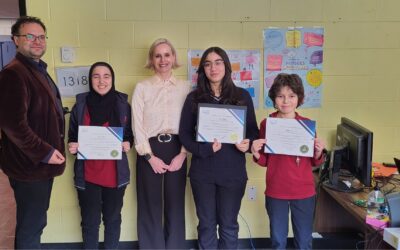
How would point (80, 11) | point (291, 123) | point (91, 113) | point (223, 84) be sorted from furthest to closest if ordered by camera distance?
point (80, 11), point (91, 113), point (223, 84), point (291, 123)

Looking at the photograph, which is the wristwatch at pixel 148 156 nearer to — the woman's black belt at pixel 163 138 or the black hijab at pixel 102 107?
the woman's black belt at pixel 163 138

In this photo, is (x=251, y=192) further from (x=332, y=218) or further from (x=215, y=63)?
(x=215, y=63)

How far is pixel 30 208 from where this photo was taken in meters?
2.02

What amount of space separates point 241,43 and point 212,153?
3.33ft

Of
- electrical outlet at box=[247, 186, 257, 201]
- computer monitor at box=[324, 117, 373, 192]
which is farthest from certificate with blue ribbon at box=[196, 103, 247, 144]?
electrical outlet at box=[247, 186, 257, 201]

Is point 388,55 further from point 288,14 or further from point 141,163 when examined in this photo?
point 141,163

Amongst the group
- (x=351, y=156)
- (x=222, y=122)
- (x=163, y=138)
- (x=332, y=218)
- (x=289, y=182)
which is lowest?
(x=332, y=218)

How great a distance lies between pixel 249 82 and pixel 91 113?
1204 millimetres

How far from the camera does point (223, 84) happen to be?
2.20 metres

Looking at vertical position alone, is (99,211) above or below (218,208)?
below

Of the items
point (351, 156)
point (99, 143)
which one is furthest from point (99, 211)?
point (351, 156)

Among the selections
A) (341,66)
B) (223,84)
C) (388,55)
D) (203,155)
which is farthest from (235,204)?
(388,55)

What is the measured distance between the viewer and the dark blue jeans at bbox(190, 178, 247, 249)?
218 centimetres

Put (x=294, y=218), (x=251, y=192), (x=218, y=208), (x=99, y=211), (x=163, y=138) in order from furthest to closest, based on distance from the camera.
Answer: (x=251, y=192), (x=99, y=211), (x=163, y=138), (x=218, y=208), (x=294, y=218)
